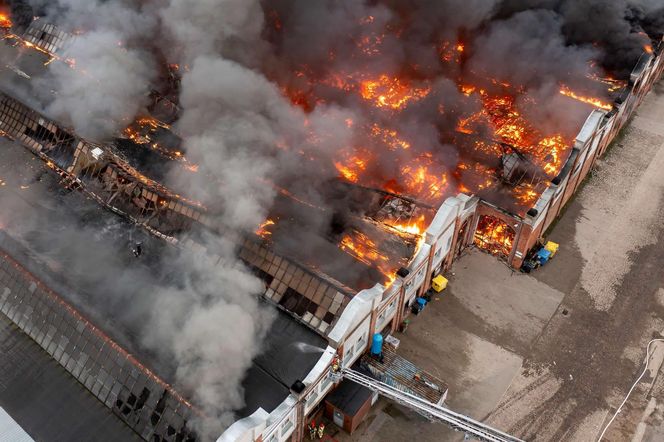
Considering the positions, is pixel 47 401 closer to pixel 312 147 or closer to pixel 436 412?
pixel 436 412

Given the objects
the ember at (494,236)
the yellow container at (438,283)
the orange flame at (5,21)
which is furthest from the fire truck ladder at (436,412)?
the orange flame at (5,21)

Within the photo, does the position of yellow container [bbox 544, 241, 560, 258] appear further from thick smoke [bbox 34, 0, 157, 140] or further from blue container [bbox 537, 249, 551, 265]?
thick smoke [bbox 34, 0, 157, 140]

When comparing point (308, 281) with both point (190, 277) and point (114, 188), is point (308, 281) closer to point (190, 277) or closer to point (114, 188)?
point (190, 277)

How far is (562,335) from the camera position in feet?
87.2

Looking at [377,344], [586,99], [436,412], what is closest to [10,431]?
[377,344]

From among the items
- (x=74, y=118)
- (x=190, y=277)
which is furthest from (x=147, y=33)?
(x=190, y=277)

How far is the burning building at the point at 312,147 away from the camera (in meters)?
21.4

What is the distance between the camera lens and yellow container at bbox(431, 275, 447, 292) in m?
27.9

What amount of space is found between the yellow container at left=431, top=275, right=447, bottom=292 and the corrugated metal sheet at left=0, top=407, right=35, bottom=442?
16616 mm

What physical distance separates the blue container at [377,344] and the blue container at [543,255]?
9.87 meters

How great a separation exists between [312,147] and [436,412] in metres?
13.1

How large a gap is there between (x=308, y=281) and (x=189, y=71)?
13.8 meters

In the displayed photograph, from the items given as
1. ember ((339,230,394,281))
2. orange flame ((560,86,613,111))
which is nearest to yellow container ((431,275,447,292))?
ember ((339,230,394,281))

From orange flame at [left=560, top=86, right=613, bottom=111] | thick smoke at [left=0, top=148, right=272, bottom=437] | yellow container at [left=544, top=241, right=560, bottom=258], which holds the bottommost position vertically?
thick smoke at [left=0, top=148, right=272, bottom=437]
